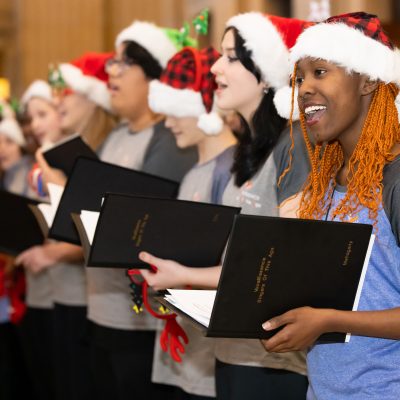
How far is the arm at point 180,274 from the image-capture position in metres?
2.26

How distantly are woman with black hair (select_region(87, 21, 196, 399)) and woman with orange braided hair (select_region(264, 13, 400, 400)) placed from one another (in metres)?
1.38

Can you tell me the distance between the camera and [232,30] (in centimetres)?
243

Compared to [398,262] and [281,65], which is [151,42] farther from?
[398,262]

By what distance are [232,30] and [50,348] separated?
8.31 feet

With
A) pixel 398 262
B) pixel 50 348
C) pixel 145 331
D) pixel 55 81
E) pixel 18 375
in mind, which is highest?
pixel 55 81

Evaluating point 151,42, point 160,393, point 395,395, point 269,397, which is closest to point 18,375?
point 160,393

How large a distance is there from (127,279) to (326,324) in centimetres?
167

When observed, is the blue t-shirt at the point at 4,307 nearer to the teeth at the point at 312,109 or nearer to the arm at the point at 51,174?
the arm at the point at 51,174

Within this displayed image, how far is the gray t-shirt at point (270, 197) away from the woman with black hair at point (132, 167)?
2.76ft

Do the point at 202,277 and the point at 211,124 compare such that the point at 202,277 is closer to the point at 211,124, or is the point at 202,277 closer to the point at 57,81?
the point at 211,124

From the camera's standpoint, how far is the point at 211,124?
2697 millimetres

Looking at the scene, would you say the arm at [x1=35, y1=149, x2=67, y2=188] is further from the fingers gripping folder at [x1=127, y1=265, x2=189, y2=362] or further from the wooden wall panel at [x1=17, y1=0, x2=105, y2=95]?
the wooden wall panel at [x1=17, y1=0, x2=105, y2=95]

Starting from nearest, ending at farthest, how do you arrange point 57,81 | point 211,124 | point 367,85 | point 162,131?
point 367,85, point 211,124, point 162,131, point 57,81

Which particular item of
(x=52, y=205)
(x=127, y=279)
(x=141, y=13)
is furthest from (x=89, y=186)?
(x=141, y=13)
